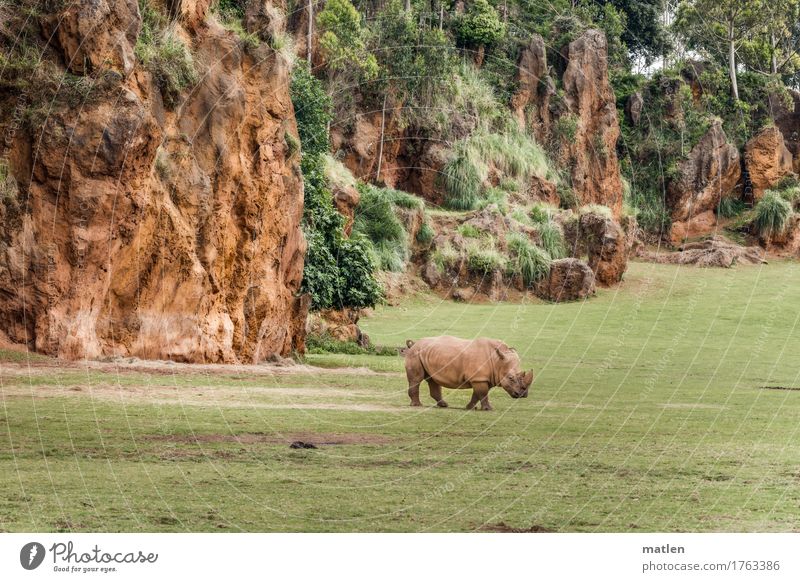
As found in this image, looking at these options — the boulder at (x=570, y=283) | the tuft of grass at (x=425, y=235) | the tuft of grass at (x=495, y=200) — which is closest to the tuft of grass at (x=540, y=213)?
the tuft of grass at (x=495, y=200)

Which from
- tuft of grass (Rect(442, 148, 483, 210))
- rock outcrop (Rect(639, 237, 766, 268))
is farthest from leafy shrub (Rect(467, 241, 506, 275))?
rock outcrop (Rect(639, 237, 766, 268))

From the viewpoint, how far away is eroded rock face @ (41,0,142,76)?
83.8 feet

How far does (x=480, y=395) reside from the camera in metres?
22.4

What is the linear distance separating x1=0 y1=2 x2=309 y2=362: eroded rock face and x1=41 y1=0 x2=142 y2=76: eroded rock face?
0.82 feet

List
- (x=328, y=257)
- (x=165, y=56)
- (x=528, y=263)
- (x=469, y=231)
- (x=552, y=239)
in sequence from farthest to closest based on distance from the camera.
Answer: (x=552, y=239) → (x=469, y=231) → (x=528, y=263) → (x=328, y=257) → (x=165, y=56)

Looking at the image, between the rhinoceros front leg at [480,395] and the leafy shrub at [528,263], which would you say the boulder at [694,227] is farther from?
the rhinoceros front leg at [480,395]

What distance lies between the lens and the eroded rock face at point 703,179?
73000 millimetres

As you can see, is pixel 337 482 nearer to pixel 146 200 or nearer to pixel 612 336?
pixel 146 200

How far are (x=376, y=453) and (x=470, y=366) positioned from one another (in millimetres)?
5670

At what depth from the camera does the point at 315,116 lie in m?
46.8

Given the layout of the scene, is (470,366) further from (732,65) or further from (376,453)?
(732,65)

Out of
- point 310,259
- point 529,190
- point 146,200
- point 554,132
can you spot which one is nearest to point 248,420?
point 146,200

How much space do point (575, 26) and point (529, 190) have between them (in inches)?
526

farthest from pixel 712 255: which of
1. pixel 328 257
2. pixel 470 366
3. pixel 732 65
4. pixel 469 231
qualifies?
pixel 470 366
